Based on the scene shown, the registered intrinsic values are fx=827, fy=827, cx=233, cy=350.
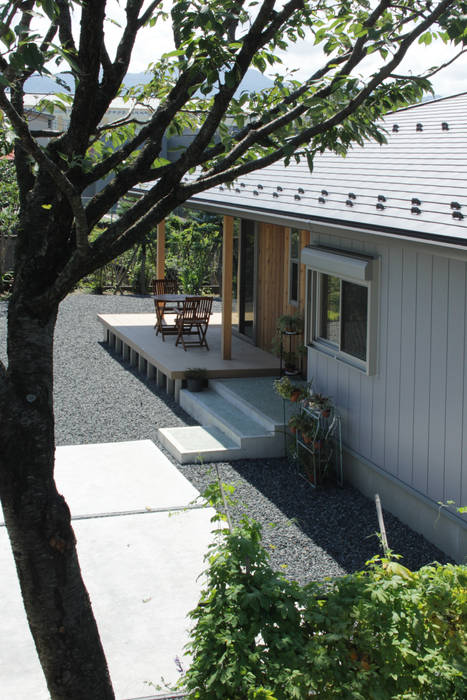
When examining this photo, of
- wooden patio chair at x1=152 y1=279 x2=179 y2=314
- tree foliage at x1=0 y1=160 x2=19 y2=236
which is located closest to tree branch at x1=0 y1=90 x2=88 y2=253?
wooden patio chair at x1=152 y1=279 x2=179 y2=314

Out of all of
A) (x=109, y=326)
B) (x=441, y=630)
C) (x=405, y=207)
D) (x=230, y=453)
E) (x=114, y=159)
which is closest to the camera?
(x=441, y=630)

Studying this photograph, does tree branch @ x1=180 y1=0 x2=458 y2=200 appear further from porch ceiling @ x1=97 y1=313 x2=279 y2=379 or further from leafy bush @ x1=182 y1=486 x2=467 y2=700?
porch ceiling @ x1=97 y1=313 x2=279 y2=379

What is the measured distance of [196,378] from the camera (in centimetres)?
1050

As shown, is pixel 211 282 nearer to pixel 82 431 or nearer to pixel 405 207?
pixel 82 431

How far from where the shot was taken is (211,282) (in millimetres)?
20781

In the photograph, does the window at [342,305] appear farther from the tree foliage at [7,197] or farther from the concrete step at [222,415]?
the tree foliage at [7,197]

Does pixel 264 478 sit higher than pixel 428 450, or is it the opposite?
pixel 428 450

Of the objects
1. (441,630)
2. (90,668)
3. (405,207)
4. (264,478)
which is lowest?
(264,478)

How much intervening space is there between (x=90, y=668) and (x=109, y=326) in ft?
37.1

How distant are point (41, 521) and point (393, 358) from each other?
14.2 ft

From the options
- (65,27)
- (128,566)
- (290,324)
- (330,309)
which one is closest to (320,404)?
(330,309)

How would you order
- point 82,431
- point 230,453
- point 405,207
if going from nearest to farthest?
point 405,207
point 230,453
point 82,431

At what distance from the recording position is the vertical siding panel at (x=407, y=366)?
260 inches

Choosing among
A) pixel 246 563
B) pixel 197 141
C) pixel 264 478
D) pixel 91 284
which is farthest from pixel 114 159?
pixel 91 284
